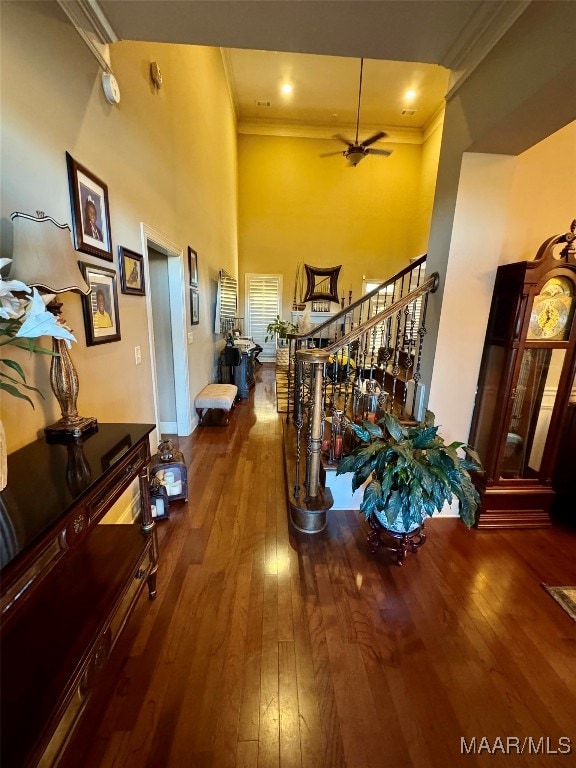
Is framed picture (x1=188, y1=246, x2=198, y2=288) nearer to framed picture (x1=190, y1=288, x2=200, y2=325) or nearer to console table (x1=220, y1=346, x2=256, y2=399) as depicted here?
framed picture (x1=190, y1=288, x2=200, y2=325)

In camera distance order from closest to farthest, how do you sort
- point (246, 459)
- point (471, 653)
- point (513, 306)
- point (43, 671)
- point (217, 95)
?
point (43, 671) → point (471, 653) → point (513, 306) → point (246, 459) → point (217, 95)

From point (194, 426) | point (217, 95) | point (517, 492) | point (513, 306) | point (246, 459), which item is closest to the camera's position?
point (513, 306)

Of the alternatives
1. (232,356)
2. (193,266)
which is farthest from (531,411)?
(232,356)

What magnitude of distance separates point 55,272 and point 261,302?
736cm

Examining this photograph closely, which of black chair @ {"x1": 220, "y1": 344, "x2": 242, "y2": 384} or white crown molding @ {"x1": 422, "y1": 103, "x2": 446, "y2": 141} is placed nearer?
black chair @ {"x1": 220, "y1": 344, "x2": 242, "y2": 384}

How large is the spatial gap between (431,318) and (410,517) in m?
1.43

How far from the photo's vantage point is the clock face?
2014mm

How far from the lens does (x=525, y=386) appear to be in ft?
7.33

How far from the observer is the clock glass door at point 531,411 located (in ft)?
7.17

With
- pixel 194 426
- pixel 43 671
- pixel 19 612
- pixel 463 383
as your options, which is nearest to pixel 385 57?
pixel 463 383

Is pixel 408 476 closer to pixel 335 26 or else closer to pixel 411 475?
pixel 411 475

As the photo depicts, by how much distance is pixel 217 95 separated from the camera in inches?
194

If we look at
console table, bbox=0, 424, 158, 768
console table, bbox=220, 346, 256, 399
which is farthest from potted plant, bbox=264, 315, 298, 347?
console table, bbox=0, 424, 158, 768

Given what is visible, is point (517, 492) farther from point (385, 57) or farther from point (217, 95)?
point (217, 95)
